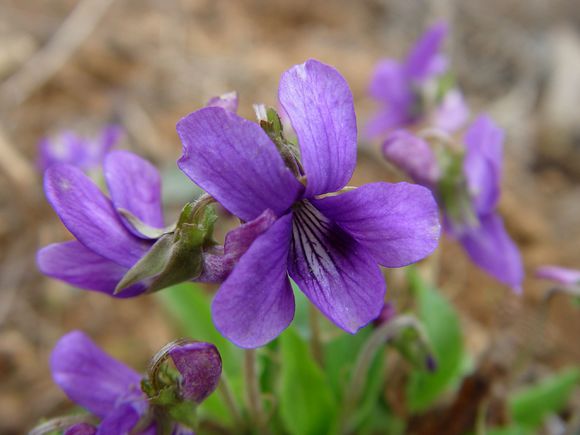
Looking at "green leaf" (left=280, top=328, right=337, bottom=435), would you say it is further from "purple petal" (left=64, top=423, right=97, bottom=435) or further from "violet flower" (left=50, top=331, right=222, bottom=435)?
"purple petal" (left=64, top=423, right=97, bottom=435)

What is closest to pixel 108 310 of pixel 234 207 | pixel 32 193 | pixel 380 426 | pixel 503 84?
pixel 32 193

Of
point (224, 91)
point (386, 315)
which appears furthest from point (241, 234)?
point (224, 91)

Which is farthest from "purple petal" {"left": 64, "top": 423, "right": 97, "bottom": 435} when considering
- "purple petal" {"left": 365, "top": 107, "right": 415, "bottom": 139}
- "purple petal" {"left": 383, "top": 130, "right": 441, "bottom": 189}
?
"purple petal" {"left": 365, "top": 107, "right": 415, "bottom": 139}

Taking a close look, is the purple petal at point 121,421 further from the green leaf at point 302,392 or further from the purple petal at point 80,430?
the green leaf at point 302,392

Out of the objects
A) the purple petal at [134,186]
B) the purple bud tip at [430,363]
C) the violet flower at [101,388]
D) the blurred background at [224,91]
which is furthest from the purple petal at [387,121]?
the violet flower at [101,388]

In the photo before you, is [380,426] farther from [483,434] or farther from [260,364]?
[260,364]
